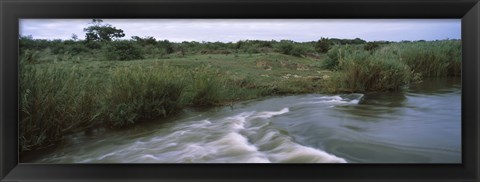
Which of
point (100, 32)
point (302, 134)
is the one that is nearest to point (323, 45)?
point (302, 134)

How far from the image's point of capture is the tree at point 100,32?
7.79 feet

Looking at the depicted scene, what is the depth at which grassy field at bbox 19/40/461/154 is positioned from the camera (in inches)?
94.2

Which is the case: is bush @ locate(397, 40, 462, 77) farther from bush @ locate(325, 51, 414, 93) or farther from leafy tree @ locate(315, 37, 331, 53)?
leafy tree @ locate(315, 37, 331, 53)

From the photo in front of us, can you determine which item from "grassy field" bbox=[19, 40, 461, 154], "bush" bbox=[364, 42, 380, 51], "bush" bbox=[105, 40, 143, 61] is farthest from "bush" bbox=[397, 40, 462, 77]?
"bush" bbox=[105, 40, 143, 61]

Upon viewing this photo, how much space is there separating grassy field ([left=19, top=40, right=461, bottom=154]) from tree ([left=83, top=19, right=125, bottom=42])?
64 mm

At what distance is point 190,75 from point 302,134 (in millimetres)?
765

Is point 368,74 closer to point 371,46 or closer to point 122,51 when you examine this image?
point 371,46

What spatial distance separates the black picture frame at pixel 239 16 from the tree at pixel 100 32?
0.08 m

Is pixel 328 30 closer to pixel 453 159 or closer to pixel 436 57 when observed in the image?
pixel 436 57

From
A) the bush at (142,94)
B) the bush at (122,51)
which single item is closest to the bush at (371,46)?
the bush at (142,94)

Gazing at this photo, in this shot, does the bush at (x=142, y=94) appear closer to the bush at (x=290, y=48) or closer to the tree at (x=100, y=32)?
the tree at (x=100, y=32)

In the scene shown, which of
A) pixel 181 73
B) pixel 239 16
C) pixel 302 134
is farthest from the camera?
pixel 181 73

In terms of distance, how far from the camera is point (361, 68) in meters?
2.53

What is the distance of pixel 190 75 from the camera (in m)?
2.55
